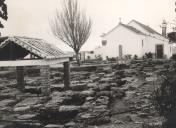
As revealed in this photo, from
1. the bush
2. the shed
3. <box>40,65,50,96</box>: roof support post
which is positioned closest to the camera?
the bush

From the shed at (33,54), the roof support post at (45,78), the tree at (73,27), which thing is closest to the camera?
the shed at (33,54)

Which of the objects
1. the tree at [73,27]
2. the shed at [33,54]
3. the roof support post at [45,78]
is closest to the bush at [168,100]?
the shed at [33,54]

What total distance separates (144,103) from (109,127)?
3.79 meters

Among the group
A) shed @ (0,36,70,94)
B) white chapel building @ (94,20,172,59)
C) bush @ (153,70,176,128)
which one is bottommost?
bush @ (153,70,176,128)

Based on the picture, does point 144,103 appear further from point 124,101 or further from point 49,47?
point 49,47

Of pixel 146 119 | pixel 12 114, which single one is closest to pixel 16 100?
pixel 12 114

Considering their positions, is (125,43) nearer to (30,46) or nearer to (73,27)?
(73,27)

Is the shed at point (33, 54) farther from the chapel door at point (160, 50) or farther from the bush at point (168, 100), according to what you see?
the chapel door at point (160, 50)

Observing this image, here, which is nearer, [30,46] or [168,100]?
[168,100]

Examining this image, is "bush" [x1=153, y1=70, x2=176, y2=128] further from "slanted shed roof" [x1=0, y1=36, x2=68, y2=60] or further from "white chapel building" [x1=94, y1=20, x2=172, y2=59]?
"white chapel building" [x1=94, y1=20, x2=172, y2=59]

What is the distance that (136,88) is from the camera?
58.4 ft

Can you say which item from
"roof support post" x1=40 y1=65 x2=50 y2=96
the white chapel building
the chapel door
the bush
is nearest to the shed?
"roof support post" x1=40 y1=65 x2=50 y2=96

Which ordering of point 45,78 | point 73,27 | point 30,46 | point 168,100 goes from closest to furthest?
point 168,100 → point 30,46 → point 45,78 → point 73,27

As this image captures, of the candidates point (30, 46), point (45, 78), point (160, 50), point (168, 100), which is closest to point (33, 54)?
point (30, 46)
